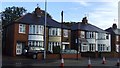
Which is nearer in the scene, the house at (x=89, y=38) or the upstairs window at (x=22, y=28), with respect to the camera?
the upstairs window at (x=22, y=28)

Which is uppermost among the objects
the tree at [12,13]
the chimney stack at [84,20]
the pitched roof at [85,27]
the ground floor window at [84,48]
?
the tree at [12,13]

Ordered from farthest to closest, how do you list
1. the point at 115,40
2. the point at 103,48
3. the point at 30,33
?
1. the point at 115,40
2. the point at 103,48
3. the point at 30,33

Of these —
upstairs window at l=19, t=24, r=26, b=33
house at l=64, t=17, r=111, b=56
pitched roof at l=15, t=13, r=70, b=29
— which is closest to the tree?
house at l=64, t=17, r=111, b=56

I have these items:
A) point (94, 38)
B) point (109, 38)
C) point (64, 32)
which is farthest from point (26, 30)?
point (109, 38)

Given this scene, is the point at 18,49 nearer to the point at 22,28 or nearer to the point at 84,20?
the point at 22,28

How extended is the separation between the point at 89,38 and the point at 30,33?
18.5 m

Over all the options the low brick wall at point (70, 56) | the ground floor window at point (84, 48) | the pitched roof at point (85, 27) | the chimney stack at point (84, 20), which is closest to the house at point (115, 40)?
the pitched roof at point (85, 27)

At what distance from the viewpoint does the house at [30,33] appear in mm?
47969

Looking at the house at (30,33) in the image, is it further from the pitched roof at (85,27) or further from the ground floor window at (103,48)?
the ground floor window at (103,48)

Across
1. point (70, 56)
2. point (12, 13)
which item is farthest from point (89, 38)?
point (12, 13)

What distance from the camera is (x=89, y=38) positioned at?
63.8 metres

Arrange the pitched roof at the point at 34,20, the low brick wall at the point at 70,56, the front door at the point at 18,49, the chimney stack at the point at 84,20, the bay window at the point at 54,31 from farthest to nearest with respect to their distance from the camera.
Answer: the chimney stack at the point at 84,20
the bay window at the point at 54,31
the pitched roof at the point at 34,20
the front door at the point at 18,49
the low brick wall at the point at 70,56

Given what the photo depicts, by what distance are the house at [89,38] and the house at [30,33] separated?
6.52 m

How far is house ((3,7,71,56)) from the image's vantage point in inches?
1889
